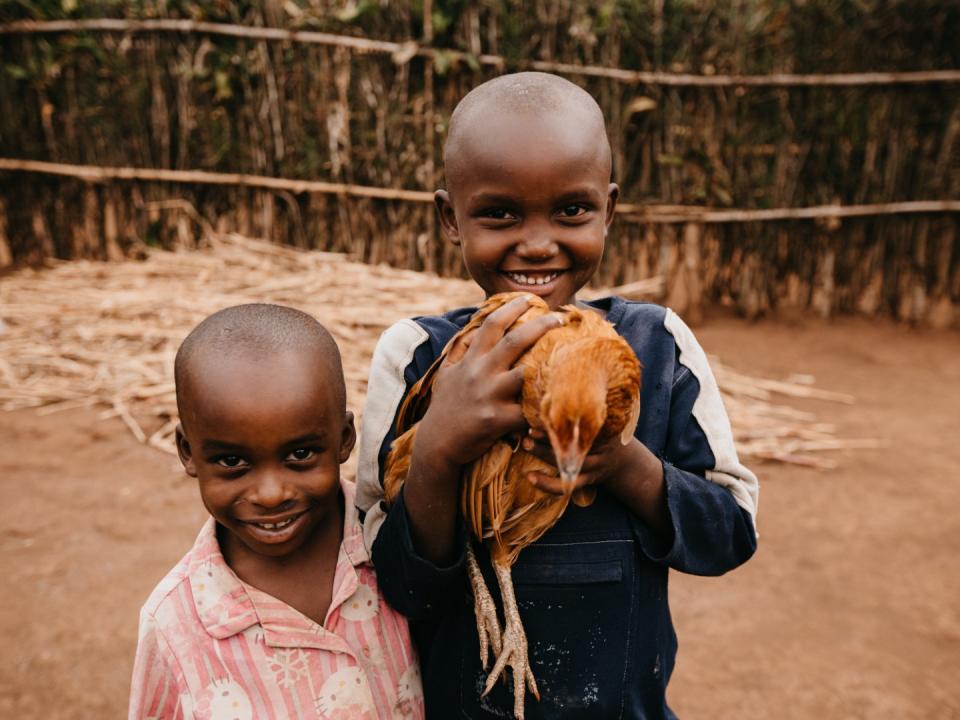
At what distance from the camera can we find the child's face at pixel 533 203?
1432 mm

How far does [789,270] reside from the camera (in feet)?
26.2

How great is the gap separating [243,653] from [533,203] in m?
1.11

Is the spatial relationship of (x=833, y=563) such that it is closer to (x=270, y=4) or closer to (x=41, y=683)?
(x=41, y=683)

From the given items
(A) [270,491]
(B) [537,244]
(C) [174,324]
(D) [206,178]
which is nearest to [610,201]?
(B) [537,244]

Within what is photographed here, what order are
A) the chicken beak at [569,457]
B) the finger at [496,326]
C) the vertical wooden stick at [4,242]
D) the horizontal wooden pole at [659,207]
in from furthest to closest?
the vertical wooden stick at [4,242] < the horizontal wooden pole at [659,207] < the finger at [496,326] < the chicken beak at [569,457]

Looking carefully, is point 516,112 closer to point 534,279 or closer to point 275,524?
point 534,279

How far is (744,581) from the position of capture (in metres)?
3.71

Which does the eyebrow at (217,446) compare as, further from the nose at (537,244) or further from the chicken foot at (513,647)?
the nose at (537,244)

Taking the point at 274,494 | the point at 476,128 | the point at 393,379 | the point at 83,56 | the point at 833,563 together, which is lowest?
the point at 833,563

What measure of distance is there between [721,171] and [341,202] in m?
4.11

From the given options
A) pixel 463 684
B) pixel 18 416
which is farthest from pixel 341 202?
pixel 463 684

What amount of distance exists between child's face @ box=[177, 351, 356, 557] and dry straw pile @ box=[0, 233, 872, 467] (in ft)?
11.5

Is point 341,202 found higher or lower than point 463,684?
higher

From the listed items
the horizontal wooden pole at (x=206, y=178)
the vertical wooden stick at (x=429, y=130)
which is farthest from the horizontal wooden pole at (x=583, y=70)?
the horizontal wooden pole at (x=206, y=178)
